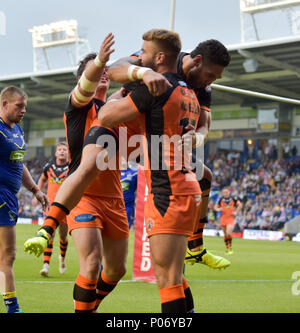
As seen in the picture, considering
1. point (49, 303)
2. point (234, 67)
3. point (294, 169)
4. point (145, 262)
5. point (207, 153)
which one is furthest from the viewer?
point (207, 153)

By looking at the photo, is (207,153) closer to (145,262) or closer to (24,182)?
(145,262)

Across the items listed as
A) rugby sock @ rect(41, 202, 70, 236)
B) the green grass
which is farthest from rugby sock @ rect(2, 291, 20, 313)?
rugby sock @ rect(41, 202, 70, 236)

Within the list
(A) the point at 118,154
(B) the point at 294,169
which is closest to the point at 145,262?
(A) the point at 118,154

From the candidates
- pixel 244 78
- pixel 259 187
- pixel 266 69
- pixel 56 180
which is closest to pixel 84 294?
pixel 56 180

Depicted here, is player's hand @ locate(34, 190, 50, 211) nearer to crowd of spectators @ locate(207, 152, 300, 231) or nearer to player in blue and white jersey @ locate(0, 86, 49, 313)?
player in blue and white jersey @ locate(0, 86, 49, 313)

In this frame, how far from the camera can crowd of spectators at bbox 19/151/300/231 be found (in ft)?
102

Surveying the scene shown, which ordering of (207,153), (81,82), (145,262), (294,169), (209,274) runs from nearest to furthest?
(81,82), (145,262), (209,274), (294,169), (207,153)

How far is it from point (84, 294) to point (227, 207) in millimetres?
16058

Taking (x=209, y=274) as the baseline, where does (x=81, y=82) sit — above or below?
above

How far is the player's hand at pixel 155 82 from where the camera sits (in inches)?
150

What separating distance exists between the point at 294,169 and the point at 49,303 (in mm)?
27972

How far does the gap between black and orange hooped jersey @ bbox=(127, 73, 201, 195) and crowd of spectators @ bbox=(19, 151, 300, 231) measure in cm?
2721
